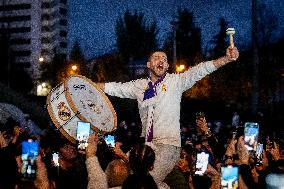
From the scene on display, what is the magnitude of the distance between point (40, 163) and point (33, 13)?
124 metres

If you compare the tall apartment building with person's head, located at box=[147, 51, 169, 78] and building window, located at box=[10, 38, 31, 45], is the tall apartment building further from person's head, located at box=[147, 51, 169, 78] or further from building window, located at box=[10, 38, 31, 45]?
person's head, located at box=[147, 51, 169, 78]

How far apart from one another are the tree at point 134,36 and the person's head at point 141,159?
65.7 m

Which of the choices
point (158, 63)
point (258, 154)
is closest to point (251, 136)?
point (258, 154)

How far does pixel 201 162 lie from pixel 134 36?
217 ft

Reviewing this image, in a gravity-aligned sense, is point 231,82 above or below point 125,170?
above

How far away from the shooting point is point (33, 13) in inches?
4961

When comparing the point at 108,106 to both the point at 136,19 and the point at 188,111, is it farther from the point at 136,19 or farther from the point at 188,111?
the point at 136,19

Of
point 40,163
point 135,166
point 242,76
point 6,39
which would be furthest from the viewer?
point 6,39

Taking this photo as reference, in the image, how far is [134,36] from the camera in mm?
71938

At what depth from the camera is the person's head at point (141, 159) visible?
15.0 ft

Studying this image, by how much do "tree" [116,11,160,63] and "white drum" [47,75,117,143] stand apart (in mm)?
63754

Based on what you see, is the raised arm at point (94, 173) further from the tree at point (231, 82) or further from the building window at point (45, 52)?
the building window at point (45, 52)

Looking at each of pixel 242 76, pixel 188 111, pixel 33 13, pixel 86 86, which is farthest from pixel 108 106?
pixel 33 13

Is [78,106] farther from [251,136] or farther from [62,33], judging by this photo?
[62,33]
